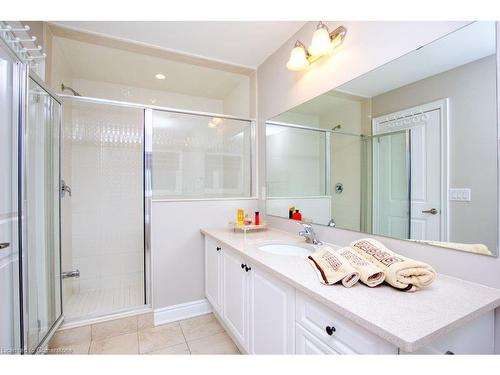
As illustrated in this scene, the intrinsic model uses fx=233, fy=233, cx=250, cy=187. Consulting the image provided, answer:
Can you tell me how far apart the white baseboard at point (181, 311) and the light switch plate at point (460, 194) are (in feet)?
6.51

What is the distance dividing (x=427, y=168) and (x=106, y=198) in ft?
9.53

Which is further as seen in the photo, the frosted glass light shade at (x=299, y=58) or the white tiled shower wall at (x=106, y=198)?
the white tiled shower wall at (x=106, y=198)

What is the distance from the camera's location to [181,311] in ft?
6.72

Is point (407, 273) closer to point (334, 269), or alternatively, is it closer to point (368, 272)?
point (368, 272)

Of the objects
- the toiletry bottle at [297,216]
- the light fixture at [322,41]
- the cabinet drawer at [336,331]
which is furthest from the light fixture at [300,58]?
the cabinet drawer at [336,331]

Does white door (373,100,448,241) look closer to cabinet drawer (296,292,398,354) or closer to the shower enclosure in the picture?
cabinet drawer (296,292,398,354)

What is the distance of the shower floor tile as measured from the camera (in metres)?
1.97

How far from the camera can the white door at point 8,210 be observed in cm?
110

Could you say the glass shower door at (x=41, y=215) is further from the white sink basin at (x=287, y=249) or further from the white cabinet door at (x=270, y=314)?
the white sink basin at (x=287, y=249)

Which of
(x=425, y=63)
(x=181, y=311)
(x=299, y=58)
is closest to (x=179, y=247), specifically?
(x=181, y=311)

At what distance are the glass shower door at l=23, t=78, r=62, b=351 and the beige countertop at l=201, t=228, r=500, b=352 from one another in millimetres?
1412
